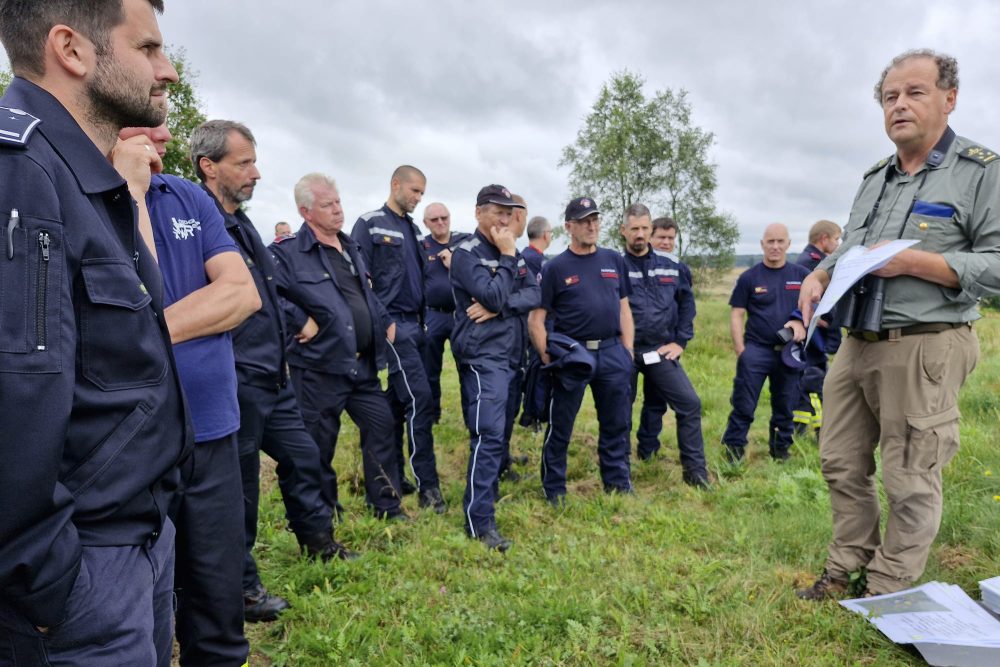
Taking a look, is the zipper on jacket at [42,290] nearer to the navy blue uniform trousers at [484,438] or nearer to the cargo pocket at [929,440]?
the cargo pocket at [929,440]

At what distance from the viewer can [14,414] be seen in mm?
995

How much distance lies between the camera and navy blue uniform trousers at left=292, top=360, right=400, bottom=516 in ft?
13.2

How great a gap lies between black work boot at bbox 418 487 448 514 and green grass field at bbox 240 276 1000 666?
0.09m

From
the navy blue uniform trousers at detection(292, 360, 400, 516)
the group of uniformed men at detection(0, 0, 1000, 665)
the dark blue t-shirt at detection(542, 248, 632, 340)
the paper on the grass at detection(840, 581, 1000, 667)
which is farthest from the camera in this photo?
the dark blue t-shirt at detection(542, 248, 632, 340)

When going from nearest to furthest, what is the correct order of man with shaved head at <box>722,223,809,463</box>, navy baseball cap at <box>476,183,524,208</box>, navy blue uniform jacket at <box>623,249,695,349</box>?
navy baseball cap at <box>476,183,524,208</box> → navy blue uniform jacket at <box>623,249,695,349</box> → man with shaved head at <box>722,223,809,463</box>

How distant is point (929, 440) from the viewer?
8.91 ft

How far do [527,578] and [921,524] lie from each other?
75.8 inches

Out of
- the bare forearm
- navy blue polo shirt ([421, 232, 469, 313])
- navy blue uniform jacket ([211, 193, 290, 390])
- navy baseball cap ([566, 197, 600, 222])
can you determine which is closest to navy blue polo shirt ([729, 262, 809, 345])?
navy baseball cap ([566, 197, 600, 222])

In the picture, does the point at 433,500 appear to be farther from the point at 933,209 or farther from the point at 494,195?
the point at 933,209

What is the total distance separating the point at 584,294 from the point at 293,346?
222 cm

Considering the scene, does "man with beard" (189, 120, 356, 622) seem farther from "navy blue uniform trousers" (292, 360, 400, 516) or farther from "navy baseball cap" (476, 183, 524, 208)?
"navy baseball cap" (476, 183, 524, 208)

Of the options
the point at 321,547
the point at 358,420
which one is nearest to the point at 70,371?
the point at 321,547

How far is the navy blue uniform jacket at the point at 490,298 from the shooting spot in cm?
411

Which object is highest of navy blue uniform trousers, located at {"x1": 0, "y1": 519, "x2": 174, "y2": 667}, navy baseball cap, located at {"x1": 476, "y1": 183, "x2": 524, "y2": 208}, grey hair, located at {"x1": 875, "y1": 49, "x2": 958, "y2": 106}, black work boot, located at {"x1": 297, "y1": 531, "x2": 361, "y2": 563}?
grey hair, located at {"x1": 875, "y1": 49, "x2": 958, "y2": 106}
